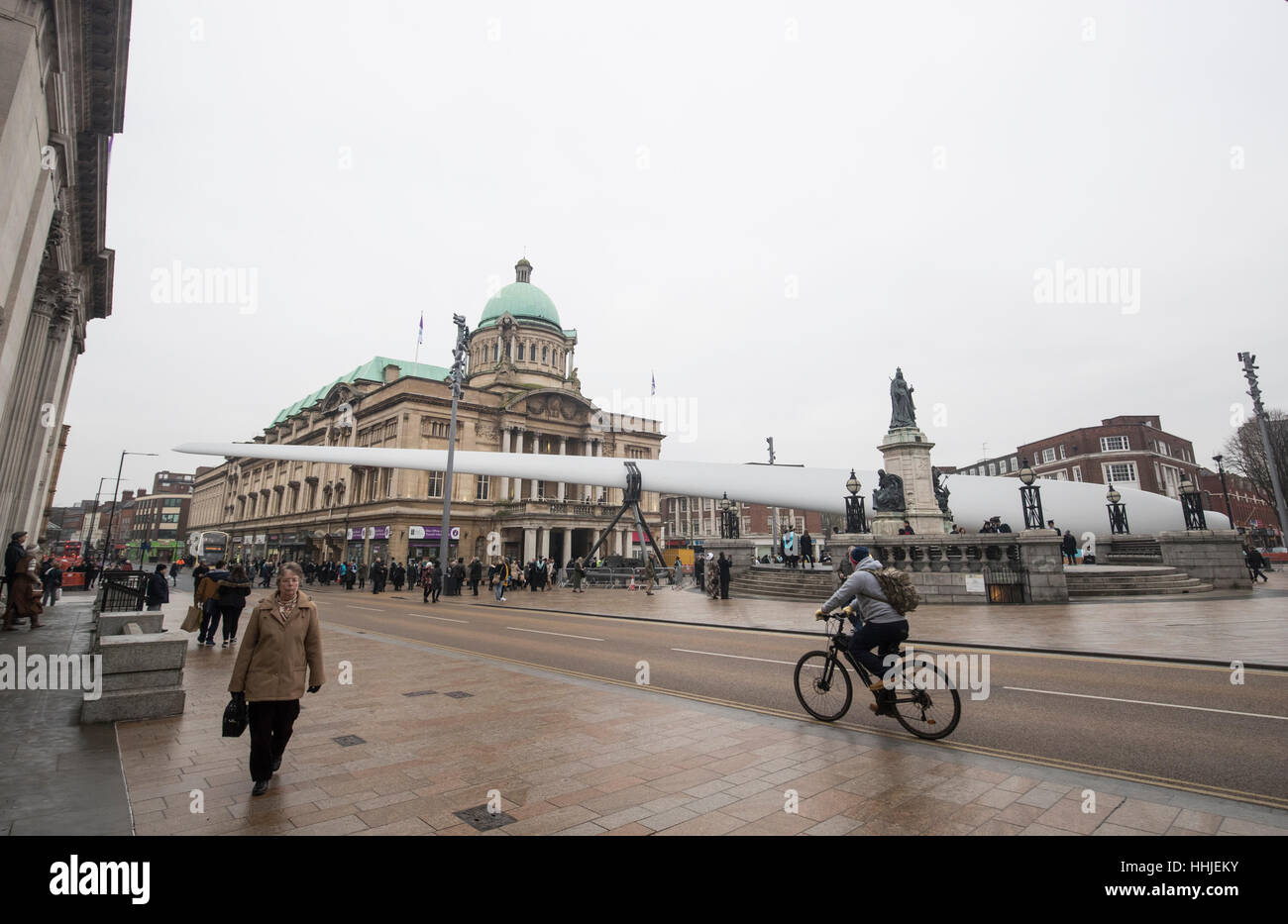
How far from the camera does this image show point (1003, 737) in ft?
17.4

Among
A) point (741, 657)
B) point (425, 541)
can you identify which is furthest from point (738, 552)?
point (425, 541)

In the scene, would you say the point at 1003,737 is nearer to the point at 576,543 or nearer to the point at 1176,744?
the point at 1176,744

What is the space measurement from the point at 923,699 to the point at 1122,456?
7039 centimetres

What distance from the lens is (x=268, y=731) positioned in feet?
13.6

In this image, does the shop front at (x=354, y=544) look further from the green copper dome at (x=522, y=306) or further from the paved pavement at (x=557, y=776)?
the paved pavement at (x=557, y=776)

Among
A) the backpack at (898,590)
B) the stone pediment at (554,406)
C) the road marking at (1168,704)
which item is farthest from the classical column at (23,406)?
the stone pediment at (554,406)

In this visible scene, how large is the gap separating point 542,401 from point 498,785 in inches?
2152

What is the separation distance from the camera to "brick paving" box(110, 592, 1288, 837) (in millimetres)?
3480

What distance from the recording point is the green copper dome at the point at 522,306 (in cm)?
6562

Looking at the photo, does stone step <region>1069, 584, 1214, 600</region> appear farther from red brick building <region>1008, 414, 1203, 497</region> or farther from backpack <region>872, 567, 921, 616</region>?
red brick building <region>1008, 414, 1203, 497</region>

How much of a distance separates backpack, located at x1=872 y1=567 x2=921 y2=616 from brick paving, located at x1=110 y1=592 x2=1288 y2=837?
117 centimetres

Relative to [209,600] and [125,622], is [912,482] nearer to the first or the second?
[209,600]

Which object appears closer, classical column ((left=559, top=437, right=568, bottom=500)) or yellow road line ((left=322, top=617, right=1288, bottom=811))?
yellow road line ((left=322, top=617, right=1288, bottom=811))

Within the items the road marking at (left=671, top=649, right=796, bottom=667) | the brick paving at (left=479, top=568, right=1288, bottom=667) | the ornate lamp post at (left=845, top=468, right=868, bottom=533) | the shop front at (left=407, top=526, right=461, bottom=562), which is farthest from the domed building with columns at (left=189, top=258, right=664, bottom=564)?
the road marking at (left=671, top=649, right=796, bottom=667)
